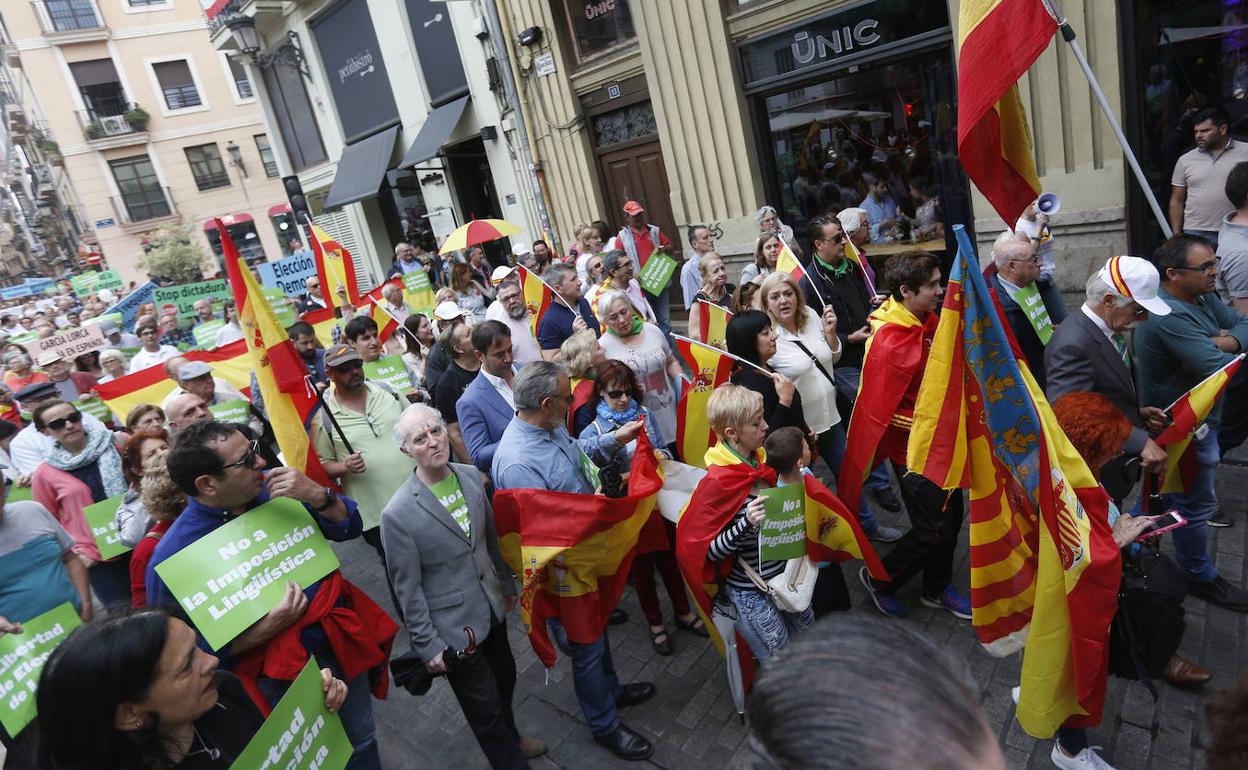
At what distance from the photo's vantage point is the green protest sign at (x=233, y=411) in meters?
5.09

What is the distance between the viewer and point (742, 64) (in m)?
9.27

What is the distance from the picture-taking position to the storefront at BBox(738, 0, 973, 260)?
766cm

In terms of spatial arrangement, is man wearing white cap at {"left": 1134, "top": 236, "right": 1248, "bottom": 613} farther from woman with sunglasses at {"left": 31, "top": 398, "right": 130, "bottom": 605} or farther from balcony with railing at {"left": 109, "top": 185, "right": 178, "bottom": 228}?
balcony with railing at {"left": 109, "top": 185, "right": 178, "bottom": 228}

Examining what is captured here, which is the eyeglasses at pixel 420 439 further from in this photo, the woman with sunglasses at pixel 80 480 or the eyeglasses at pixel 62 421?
the eyeglasses at pixel 62 421

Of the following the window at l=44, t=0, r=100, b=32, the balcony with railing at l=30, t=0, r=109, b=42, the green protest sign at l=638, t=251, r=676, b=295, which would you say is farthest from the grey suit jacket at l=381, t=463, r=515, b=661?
the window at l=44, t=0, r=100, b=32

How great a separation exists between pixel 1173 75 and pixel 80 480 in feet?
30.1

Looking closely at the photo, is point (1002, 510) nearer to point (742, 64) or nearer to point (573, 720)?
point (573, 720)

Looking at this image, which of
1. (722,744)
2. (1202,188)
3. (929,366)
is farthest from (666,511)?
(1202,188)

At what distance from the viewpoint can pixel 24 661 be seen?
318 centimetres

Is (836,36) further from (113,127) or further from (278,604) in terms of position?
(113,127)

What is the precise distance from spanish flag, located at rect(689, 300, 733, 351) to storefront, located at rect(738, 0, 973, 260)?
12.7ft

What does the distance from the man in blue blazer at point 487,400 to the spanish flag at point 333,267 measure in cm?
594

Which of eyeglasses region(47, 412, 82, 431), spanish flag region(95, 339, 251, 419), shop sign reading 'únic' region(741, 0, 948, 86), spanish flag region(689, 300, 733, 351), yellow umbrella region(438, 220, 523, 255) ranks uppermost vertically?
shop sign reading 'únic' region(741, 0, 948, 86)

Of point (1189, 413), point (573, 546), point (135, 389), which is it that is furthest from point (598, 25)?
point (1189, 413)
